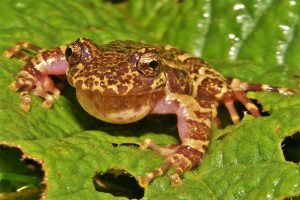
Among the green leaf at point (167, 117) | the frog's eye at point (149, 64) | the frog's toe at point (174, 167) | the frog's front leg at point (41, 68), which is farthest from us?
the frog's front leg at point (41, 68)

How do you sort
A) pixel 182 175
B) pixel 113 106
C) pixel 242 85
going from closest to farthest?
pixel 182 175
pixel 113 106
pixel 242 85

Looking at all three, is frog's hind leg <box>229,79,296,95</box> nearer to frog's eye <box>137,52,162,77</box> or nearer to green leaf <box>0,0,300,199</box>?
green leaf <box>0,0,300,199</box>

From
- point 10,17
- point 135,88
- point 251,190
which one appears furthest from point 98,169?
point 10,17

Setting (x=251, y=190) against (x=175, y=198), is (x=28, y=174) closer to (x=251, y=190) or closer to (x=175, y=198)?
(x=175, y=198)

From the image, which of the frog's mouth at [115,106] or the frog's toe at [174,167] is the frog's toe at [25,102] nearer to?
the frog's mouth at [115,106]

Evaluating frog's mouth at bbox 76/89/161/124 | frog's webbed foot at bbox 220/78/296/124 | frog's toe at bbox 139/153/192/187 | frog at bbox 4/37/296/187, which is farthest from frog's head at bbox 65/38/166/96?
frog's webbed foot at bbox 220/78/296/124

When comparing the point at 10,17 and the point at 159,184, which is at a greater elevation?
the point at 10,17

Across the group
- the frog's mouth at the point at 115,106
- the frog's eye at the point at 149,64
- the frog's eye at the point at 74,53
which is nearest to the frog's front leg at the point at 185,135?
the frog's mouth at the point at 115,106
